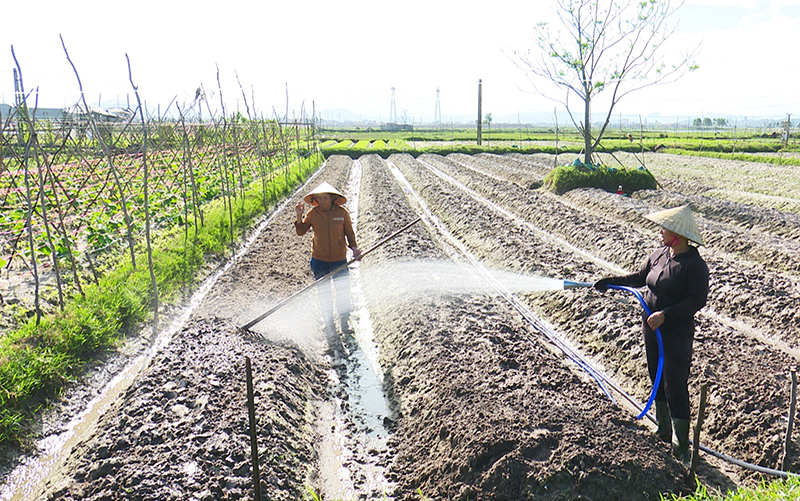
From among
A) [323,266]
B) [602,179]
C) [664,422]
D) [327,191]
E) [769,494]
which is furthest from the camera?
[602,179]

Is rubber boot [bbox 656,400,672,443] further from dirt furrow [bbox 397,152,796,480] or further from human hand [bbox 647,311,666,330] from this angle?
human hand [bbox 647,311,666,330]

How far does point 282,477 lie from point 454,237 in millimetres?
8040

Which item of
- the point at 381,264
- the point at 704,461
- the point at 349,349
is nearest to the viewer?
the point at 704,461

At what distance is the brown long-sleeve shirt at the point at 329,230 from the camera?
19.5 ft

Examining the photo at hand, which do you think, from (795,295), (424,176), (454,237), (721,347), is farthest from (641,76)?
(721,347)

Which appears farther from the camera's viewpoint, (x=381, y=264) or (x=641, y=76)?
(x=641, y=76)

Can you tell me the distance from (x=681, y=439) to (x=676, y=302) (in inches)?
→ 38.6

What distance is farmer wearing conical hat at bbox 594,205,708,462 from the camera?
3.43m

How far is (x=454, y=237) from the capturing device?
11.1m

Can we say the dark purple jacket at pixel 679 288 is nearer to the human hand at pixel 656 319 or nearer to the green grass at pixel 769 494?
the human hand at pixel 656 319

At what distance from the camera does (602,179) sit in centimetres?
1659

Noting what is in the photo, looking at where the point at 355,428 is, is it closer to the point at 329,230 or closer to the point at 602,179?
the point at 329,230

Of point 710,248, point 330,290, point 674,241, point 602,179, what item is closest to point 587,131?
point 602,179

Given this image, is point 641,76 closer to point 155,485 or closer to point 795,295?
point 795,295
